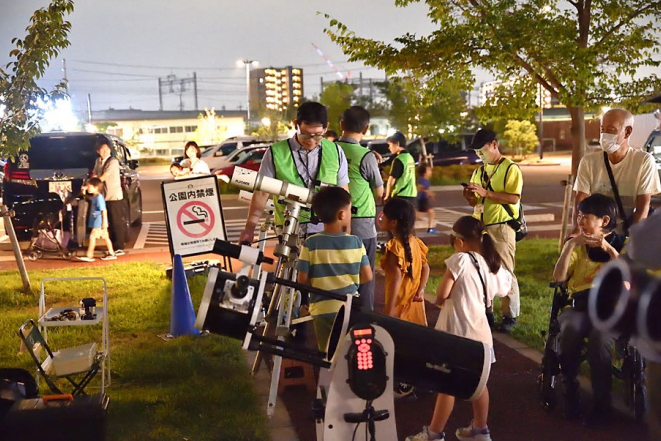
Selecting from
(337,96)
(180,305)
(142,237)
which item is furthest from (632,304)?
(337,96)

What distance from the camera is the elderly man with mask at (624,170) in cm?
536

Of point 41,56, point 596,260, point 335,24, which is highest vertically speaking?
point 335,24

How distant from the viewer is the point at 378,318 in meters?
3.19

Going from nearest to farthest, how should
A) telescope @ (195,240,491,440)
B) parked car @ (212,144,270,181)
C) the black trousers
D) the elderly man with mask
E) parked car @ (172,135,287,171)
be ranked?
telescope @ (195,240,491,440) → the elderly man with mask → the black trousers → parked car @ (212,144,270,181) → parked car @ (172,135,287,171)

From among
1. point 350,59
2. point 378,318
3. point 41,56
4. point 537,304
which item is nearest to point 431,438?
point 378,318

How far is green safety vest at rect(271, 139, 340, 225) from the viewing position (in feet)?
16.9

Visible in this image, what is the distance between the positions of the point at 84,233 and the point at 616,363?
8.85 m

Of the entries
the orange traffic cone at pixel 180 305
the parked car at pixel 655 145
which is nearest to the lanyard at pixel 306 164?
the orange traffic cone at pixel 180 305

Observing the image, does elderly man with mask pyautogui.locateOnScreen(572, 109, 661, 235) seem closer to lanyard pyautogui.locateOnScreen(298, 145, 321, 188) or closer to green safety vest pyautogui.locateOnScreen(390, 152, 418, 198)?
lanyard pyautogui.locateOnScreen(298, 145, 321, 188)

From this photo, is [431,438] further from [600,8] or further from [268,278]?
[600,8]

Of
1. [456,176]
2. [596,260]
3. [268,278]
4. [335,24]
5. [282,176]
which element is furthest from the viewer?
[456,176]

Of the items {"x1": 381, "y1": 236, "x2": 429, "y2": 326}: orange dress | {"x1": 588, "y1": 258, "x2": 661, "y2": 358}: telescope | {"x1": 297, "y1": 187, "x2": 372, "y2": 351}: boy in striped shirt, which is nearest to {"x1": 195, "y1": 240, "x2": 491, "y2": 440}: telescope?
{"x1": 297, "y1": 187, "x2": 372, "y2": 351}: boy in striped shirt

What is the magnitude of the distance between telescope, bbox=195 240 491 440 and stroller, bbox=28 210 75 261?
9452 mm

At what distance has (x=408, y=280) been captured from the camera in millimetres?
5031
